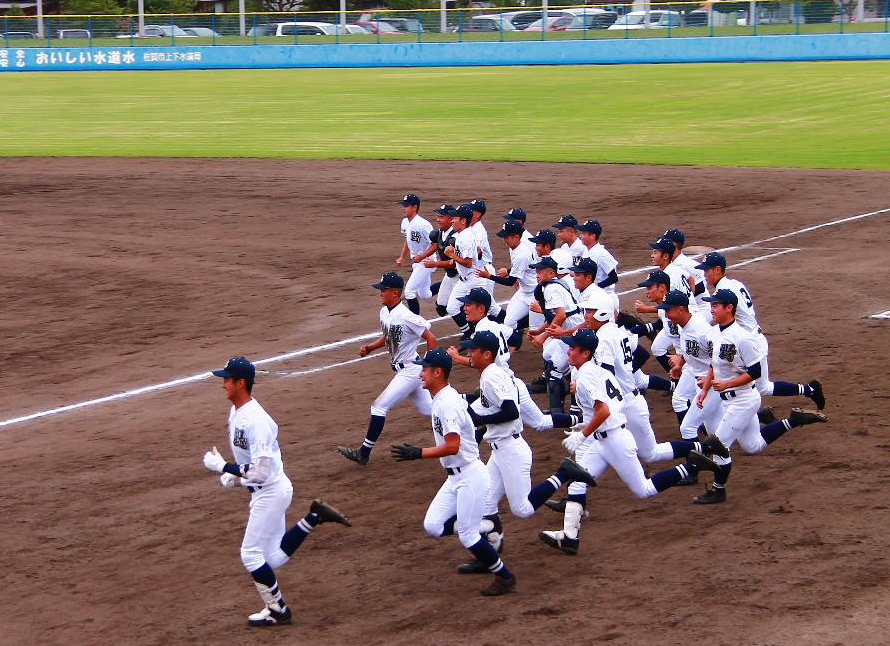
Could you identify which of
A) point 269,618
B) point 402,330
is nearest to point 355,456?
point 402,330

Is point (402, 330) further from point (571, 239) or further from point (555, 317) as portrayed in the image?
point (571, 239)

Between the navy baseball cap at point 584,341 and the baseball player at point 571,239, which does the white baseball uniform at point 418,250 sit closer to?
the baseball player at point 571,239

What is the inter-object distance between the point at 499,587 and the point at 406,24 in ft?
189

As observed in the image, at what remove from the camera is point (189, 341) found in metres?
15.8

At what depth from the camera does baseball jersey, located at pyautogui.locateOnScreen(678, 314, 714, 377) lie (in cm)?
1062

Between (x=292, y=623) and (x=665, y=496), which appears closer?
(x=292, y=623)

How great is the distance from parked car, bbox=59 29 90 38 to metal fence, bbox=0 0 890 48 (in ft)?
0.18

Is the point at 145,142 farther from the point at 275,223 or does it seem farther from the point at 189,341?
the point at 189,341

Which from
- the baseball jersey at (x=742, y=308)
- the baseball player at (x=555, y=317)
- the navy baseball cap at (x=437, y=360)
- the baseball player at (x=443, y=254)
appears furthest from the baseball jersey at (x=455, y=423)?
the baseball player at (x=443, y=254)

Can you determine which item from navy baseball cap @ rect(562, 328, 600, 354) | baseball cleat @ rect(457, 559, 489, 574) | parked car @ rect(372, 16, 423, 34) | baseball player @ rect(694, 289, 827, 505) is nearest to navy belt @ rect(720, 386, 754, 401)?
baseball player @ rect(694, 289, 827, 505)

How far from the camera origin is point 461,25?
60781mm

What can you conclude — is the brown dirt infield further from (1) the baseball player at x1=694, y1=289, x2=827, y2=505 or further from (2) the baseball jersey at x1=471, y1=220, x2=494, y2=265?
(2) the baseball jersey at x1=471, y1=220, x2=494, y2=265

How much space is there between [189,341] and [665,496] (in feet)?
25.9

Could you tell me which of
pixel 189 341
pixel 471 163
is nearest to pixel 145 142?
pixel 471 163
